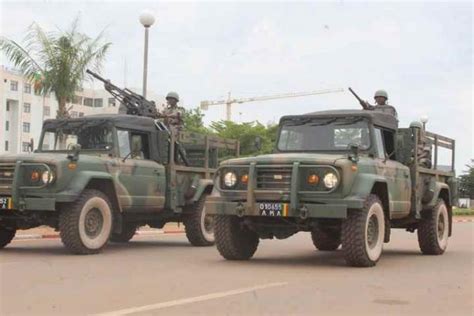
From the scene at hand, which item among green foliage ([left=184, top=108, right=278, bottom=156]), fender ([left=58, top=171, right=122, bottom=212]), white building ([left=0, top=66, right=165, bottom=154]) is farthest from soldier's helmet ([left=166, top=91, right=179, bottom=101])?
white building ([left=0, top=66, right=165, bottom=154])

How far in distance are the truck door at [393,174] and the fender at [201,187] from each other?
3917 mm

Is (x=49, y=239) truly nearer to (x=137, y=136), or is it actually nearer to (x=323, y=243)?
(x=137, y=136)

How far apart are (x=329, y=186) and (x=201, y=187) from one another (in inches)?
192

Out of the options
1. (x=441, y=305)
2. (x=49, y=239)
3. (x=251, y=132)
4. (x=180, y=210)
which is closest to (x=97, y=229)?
(x=180, y=210)

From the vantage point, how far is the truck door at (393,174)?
1109 centimetres

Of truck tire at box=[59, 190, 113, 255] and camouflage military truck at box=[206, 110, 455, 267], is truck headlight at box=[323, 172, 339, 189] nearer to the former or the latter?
camouflage military truck at box=[206, 110, 455, 267]

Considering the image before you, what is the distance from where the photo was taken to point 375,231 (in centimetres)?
1045

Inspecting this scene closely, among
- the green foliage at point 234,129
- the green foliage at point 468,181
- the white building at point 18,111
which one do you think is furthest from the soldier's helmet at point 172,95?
the white building at point 18,111

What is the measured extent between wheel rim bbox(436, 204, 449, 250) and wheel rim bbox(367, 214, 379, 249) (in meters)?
3.27

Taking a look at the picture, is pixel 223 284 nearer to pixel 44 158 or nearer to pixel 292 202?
pixel 292 202

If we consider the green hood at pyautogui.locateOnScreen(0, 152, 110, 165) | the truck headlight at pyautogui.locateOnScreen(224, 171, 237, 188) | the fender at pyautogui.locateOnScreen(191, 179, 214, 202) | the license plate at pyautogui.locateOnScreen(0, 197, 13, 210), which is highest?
the green hood at pyautogui.locateOnScreen(0, 152, 110, 165)

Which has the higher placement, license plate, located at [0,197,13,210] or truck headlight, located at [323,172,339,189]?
truck headlight, located at [323,172,339,189]

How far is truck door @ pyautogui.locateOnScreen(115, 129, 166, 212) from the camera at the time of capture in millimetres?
12383

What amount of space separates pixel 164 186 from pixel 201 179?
1214 mm
